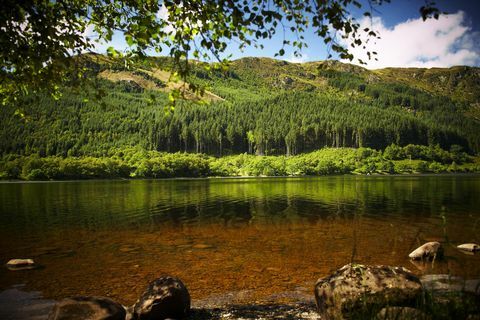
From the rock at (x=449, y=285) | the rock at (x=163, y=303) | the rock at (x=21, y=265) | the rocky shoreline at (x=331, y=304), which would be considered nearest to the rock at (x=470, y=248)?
the rock at (x=449, y=285)

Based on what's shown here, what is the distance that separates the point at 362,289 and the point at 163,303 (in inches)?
287

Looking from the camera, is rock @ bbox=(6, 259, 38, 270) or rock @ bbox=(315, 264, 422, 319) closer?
rock @ bbox=(315, 264, 422, 319)

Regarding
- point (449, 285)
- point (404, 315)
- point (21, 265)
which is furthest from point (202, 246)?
point (449, 285)

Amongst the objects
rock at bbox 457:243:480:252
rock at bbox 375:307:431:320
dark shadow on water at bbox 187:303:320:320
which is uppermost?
rock at bbox 375:307:431:320

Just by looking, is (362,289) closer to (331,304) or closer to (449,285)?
(331,304)

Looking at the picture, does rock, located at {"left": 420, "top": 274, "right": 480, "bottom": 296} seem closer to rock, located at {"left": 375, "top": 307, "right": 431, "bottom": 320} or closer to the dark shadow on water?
rock, located at {"left": 375, "top": 307, "right": 431, "bottom": 320}

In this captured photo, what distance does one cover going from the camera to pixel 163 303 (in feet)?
42.2

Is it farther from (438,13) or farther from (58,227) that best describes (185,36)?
(58,227)

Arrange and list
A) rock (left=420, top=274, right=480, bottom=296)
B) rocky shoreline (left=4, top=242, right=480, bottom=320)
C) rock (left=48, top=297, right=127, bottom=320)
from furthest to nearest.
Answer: rock (left=48, top=297, right=127, bottom=320)
rocky shoreline (left=4, top=242, right=480, bottom=320)
rock (left=420, top=274, right=480, bottom=296)

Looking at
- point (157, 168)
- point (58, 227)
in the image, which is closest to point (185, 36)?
point (58, 227)

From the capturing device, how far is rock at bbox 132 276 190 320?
500 inches

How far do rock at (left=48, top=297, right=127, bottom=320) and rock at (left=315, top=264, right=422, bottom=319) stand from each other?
23.5 feet

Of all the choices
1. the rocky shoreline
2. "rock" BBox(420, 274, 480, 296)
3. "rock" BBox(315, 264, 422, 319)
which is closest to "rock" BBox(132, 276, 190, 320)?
the rocky shoreline

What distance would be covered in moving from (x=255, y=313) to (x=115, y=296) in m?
8.12
